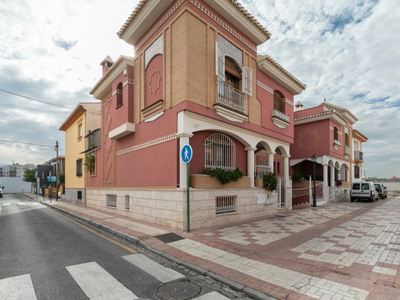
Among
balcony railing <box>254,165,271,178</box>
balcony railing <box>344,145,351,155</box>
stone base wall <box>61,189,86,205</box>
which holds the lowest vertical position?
stone base wall <box>61,189,86,205</box>

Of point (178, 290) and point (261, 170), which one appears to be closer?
point (178, 290)

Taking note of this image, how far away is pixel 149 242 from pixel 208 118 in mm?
5094

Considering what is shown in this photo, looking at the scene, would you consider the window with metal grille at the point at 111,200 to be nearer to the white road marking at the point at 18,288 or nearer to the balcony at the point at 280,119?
the white road marking at the point at 18,288

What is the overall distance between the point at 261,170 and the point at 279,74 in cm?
588

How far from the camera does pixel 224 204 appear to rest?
9680mm

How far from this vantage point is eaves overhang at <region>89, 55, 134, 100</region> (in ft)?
39.5

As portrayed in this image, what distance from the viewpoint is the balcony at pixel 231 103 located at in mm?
9836

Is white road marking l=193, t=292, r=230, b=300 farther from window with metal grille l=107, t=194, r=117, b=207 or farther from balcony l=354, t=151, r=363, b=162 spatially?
balcony l=354, t=151, r=363, b=162

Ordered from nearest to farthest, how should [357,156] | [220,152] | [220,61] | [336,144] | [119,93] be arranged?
[220,61]
[220,152]
[119,93]
[336,144]
[357,156]

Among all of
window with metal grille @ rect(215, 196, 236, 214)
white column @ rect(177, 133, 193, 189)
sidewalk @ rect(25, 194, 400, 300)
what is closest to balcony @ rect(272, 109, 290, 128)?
window with metal grille @ rect(215, 196, 236, 214)

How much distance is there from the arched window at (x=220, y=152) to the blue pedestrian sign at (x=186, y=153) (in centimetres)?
184

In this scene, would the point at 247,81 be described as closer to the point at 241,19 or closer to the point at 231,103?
the point at 231,103

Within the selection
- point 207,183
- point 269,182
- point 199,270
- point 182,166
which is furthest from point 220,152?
point 199,270

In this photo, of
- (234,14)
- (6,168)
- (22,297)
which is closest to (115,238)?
(22,297)
